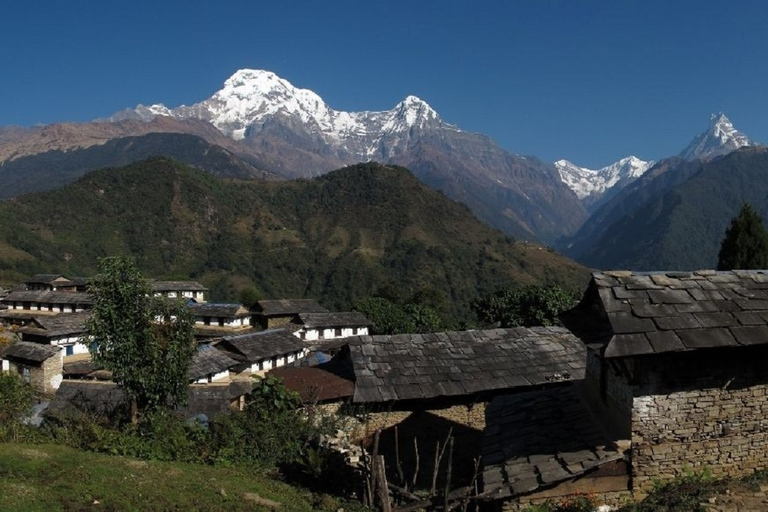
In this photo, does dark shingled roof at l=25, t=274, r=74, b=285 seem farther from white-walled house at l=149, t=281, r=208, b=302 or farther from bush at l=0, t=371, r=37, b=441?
bush at l=0, t=371, r=37, b=441

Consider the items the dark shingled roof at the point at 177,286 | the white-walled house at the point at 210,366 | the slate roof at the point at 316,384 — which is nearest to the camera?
the slate roof at the point at 316,384

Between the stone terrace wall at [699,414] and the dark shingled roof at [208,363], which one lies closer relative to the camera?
the stone terrace wall at [699,414]

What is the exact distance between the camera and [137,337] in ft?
56.7

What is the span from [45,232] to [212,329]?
306 ft

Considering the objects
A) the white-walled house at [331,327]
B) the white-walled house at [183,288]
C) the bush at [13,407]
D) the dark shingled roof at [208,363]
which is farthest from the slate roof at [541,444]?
the white-walled house at [183,288]

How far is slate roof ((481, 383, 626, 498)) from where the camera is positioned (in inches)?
432

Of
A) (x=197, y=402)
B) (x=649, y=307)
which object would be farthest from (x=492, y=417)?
(x=197, y=402)

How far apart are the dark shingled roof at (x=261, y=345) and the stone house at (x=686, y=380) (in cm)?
3611

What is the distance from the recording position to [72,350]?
54.3m

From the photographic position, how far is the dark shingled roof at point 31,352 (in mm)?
41500

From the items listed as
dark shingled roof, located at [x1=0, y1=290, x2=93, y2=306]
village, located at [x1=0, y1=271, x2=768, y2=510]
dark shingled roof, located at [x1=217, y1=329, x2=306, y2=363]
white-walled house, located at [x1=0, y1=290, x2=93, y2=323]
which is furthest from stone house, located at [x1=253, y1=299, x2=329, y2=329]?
village, located at [x1=0, y1=271, x2=768, y2=510]

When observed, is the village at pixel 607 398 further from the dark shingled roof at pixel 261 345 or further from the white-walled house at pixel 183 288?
the white-walled house at pixel 183 288

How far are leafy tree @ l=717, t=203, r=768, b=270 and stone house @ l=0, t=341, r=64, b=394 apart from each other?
52439 mm

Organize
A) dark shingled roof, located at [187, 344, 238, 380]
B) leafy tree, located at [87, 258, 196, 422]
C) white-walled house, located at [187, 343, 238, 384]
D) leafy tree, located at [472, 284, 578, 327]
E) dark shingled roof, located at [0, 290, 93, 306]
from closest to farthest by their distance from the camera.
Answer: leafy tree, located at [87, 258, 196, 422], dark shingled roof, located at [187, 344, 238, 380], white-walled house, located at [187, 343, 238, 384], leafy tree, located at [472, 284, 578, 327], dark shingled roof, located at [0, 290, 93, 306]
